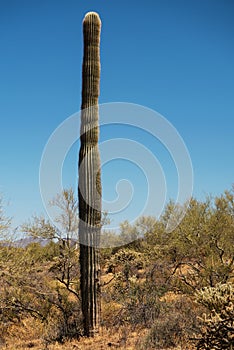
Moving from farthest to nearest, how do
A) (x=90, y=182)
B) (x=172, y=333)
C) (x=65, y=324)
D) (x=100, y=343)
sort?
(x=65, y=324)
(x=90, y=182)
(x=100, y=343)
(x=172, y=333)

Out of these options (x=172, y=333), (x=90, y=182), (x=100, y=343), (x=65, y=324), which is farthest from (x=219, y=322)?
(x=65, y=324)

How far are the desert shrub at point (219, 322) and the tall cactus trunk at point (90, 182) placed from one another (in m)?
3.43

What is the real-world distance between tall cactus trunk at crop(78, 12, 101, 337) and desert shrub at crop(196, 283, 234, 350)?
343 cm

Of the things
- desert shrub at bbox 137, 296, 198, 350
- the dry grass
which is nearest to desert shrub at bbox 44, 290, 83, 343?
the dry grass

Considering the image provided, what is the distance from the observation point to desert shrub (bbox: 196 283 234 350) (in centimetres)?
516

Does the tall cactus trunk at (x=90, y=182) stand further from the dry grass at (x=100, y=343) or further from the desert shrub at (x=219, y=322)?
the desert shrub at (x=219, y=322)

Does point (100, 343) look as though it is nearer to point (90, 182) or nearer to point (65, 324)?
point (65, 324)

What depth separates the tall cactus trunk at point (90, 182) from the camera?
8461 mm

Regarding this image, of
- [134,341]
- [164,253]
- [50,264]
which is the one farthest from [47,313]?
[164,253]

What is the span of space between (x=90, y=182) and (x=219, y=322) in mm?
4553

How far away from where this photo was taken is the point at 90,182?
8.84 meters

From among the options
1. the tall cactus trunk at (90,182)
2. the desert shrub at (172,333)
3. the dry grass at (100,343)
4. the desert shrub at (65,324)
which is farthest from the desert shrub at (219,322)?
the desert shrub at (65,324)

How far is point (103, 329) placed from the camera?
28.2 feet

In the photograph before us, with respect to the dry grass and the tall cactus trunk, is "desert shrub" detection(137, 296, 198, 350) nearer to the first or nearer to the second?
the dry grass
